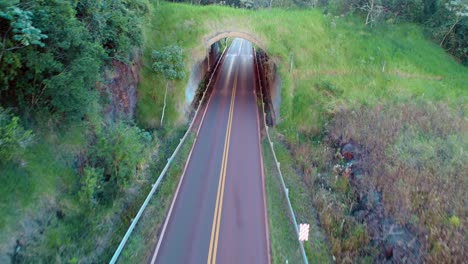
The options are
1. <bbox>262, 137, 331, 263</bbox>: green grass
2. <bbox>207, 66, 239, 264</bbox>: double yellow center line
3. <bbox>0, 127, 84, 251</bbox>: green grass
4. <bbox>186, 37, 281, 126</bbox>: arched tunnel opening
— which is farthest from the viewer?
<bbox>186, 37, 281, 126</bbox>: arched tunnel opening

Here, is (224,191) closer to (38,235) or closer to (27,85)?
(38,235)

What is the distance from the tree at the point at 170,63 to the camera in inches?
1100

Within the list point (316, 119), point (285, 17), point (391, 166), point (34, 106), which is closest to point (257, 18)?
point (285, 17)

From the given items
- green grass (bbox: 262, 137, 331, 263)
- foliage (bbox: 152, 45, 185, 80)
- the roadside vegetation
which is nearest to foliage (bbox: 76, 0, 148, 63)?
the roadside vegetation

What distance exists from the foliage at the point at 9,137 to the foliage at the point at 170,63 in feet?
49.1

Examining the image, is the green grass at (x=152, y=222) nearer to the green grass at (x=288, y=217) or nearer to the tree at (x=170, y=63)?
the green grass at (x=288, y=217)

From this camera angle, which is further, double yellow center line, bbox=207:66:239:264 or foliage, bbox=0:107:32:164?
double yellow center line, bbox=207:66:239:264

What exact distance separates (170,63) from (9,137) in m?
16.9

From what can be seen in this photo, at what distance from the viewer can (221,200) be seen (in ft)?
62.8

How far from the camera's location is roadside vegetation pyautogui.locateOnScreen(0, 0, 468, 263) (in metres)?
14.4

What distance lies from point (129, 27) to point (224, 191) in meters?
13.4

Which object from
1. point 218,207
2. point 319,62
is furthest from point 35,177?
point 319,62

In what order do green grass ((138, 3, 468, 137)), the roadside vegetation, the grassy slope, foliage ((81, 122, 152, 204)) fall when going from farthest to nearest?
1. green grass ((138, 3, 468, 137))
2. the grassy slope
3. foliage ((81, 122, 152, 204))
4. the roadside vegetation

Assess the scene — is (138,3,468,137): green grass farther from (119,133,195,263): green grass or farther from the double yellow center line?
(119,133,195,263): green grass
